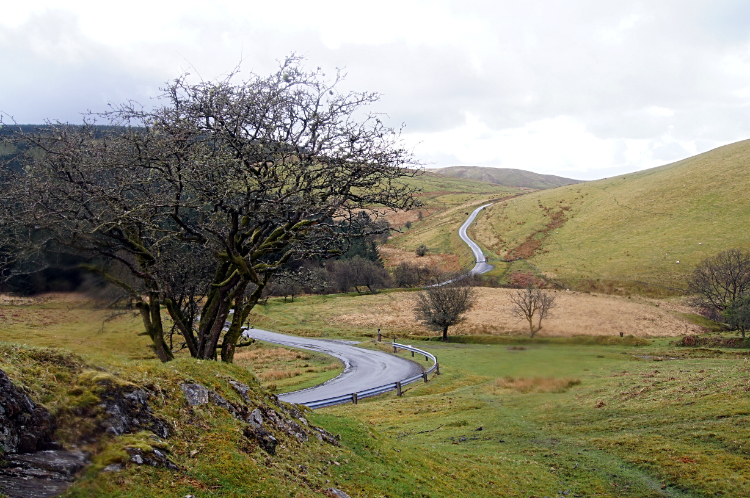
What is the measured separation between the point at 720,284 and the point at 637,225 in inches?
2183

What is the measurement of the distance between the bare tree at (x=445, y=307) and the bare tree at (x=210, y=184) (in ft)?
129

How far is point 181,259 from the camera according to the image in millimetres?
13469

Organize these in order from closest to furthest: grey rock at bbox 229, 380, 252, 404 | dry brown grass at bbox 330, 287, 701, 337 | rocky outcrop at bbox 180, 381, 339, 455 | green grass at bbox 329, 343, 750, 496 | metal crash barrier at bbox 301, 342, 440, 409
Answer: rocky outcrop at bbox 180, 381, 339, 455, grey rock at bbox 229, 380, 252, 404, green grass at bbox 329, 343, 750, 496, dry brown grass at bbox 330, 287, 701, 337, metal crash barrier at bbox 301, 342, 440, 409

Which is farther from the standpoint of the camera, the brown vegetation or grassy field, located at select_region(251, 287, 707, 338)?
the brown vegetation

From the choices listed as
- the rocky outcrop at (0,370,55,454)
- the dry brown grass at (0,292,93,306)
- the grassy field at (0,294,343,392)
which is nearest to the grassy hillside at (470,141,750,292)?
the grassy field at (0,294,343,392)

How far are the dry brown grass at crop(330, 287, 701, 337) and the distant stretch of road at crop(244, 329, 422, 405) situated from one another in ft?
27.7

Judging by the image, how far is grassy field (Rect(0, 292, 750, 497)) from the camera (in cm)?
607

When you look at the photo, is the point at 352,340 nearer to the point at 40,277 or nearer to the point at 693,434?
the point at 693,434

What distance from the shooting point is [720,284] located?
4894cm

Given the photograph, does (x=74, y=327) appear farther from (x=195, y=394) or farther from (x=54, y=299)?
(x=195, y=394)

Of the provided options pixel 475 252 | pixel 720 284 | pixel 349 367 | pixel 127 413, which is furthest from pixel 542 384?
pixel 475 252

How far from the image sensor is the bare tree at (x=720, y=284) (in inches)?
1831

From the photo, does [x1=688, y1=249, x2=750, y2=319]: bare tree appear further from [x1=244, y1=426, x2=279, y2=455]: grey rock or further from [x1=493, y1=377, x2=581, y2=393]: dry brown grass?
[x1=244, y1=426, x2=279, y2=455]: grey rock

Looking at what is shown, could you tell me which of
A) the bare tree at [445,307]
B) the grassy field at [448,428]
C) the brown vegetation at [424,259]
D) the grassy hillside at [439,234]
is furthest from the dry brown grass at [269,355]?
the brown vegetation at [424,259]
